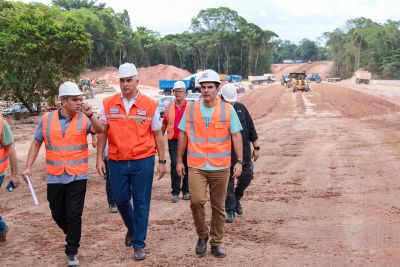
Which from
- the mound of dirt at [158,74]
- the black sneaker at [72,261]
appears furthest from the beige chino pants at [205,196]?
the mound of dirt at [158,74]

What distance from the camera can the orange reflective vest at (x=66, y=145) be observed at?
5300 millimetres

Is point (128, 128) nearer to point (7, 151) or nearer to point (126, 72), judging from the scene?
point (126, 72)

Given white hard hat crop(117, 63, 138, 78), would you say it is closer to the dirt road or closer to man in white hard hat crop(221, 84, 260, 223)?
man in white hard hat crop(221, 84, 260, 223)

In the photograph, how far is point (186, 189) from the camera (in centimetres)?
869

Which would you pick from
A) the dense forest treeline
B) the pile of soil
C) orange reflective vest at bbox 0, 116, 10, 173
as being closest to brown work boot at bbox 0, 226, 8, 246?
orange reflective vest at bbox 0, 116, 10, 173

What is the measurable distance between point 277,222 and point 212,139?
2.06m

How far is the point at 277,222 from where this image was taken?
22.9ft

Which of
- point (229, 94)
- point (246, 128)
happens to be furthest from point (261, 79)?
point (229, 94)

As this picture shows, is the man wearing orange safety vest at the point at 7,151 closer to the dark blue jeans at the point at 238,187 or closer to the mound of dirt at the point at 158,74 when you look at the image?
the dark blue jeans at the point at 238,187

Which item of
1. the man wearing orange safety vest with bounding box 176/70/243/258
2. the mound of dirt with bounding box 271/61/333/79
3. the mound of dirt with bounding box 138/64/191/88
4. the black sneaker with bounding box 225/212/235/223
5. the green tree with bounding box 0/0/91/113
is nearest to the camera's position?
the man wearing orange safety vest with bounding box 176/70/243/258

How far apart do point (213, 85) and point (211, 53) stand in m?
94.8

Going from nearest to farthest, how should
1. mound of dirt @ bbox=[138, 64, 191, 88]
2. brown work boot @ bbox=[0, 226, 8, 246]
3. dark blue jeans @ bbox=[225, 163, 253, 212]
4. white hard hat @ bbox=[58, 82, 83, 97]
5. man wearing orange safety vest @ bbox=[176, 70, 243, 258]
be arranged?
white hard hat @ bbox=[58, 82, 83, 97] → man wearing orange safety vest @ bbox=[176, 70, 243, 258] → brown work boot @ bbox=[0, 226, 8, 246] → dark blue jeans @ bbox=[225, 163, 253, 212] → mound of dirt @ bbox=[138, 64, 191, 88]

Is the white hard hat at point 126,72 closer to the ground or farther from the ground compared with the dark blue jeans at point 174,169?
farther from the ground

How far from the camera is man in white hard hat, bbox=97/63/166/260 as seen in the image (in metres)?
5.42
